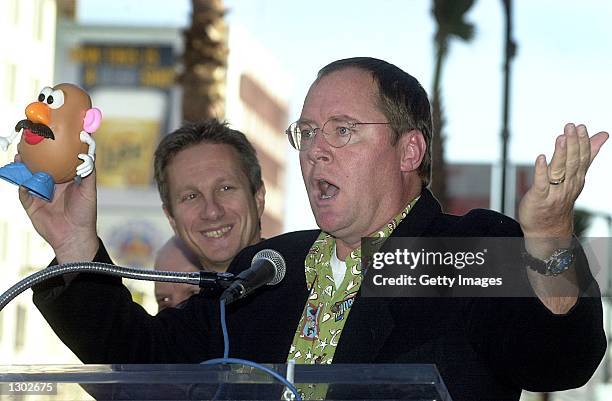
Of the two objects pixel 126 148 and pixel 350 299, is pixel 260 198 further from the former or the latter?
pixel 126 148

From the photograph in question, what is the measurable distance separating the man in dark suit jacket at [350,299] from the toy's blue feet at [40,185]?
116 millimetres

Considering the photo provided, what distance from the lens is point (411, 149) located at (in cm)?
348

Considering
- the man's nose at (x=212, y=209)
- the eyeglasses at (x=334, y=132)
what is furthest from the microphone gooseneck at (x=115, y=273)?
the man's nose at (x=212, y=209)

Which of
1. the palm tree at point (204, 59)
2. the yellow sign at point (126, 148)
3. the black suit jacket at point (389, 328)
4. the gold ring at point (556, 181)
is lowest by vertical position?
the yellow sign at point (126, 148)

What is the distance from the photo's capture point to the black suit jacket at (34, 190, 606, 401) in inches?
110

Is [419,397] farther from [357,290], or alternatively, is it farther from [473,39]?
[473,39]

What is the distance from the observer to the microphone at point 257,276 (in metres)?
2.62

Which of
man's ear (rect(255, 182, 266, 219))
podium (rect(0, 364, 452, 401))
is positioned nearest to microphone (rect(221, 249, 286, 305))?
podium (rect(0, 364, 452, 401))

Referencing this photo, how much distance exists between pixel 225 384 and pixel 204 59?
13946 millimetres

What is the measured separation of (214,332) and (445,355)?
0.75m

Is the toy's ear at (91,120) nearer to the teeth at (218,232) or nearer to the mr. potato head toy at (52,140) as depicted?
the mr. potato head toy at (52,140)

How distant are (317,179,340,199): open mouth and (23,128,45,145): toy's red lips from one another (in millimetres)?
716

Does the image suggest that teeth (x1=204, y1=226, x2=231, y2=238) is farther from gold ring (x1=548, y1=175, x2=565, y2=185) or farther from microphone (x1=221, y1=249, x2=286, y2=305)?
gold ring (x1=548, y1=175, x2=565, y2=185)

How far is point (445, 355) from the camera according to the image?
9.84ft
